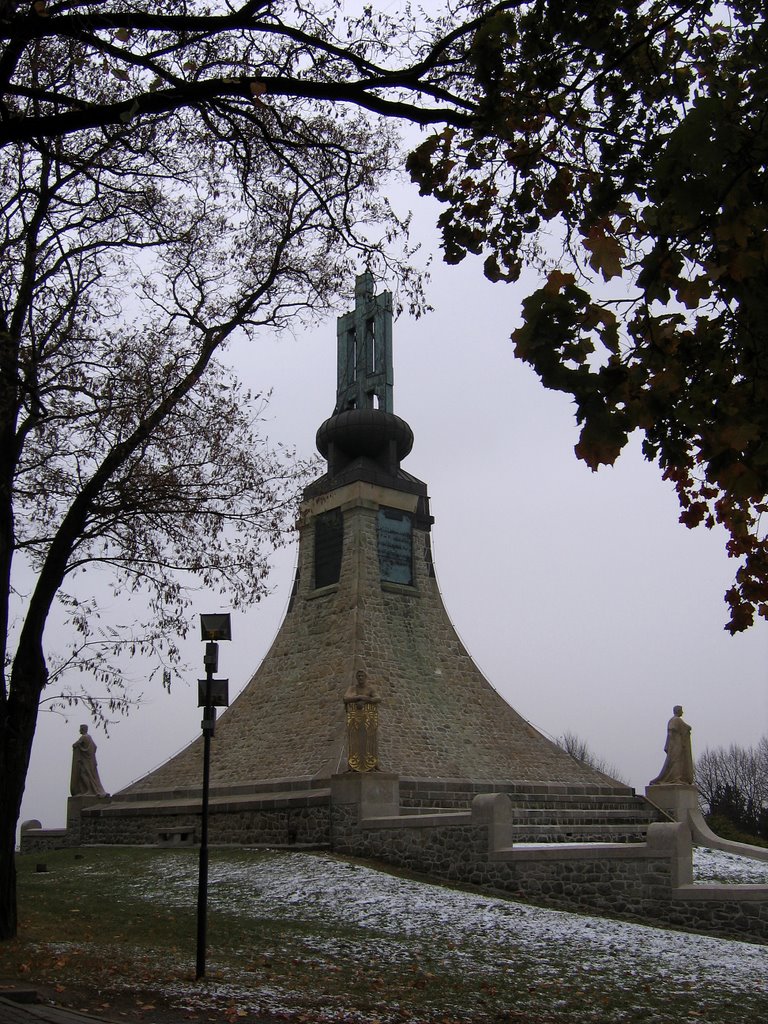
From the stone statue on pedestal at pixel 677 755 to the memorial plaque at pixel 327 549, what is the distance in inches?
365

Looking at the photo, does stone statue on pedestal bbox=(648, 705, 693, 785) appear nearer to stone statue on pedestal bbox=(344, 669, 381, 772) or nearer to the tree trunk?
stone statue on pedestal bbox=(344, 669, 381, 772)

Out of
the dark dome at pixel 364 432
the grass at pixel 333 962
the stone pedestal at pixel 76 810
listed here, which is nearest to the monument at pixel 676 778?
the grass at pixel 333 962

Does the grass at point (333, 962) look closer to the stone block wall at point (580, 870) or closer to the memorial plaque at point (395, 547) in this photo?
the stone block wall at point (580, 870)

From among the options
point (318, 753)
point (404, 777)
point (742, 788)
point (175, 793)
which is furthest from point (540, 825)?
point (742, 788)

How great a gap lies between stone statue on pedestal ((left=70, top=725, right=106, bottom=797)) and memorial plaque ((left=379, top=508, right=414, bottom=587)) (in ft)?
26.6

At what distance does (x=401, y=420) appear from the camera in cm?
2883

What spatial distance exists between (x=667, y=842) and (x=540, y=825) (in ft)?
19.8

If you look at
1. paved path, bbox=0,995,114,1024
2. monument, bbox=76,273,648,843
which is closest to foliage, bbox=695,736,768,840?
monument, bbox=76,273,648,843

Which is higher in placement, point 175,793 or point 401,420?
point 401,420

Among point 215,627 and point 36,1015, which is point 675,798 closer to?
point 215,627

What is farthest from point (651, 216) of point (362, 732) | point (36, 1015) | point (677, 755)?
point (677, 755)

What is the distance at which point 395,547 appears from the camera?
89.2ft

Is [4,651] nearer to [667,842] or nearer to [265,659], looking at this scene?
[667,842]

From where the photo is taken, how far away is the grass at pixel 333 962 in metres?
7.93
